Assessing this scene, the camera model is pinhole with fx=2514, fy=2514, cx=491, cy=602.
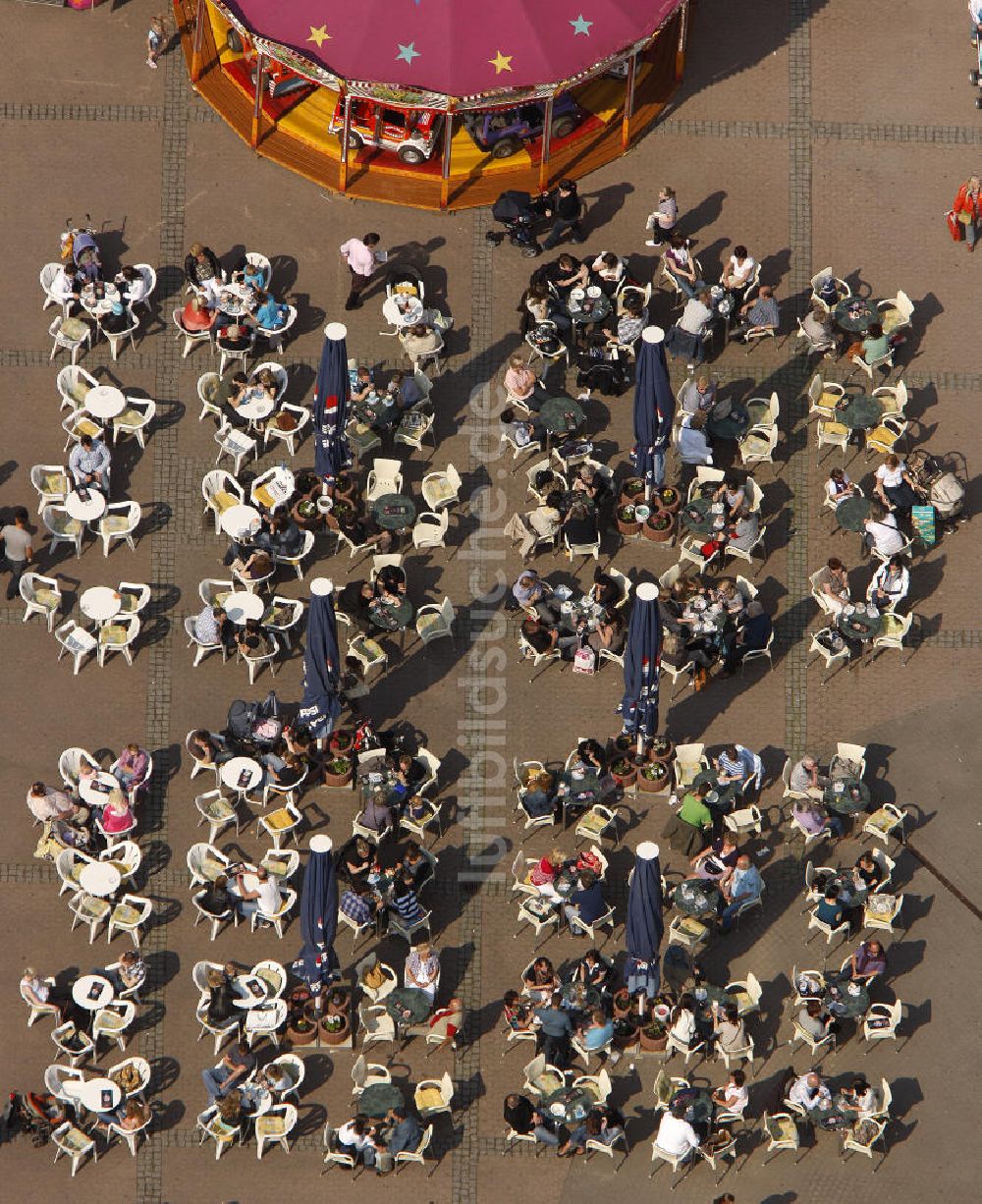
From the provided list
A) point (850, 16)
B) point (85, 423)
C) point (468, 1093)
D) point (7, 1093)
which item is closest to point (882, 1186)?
point (468, 1093)

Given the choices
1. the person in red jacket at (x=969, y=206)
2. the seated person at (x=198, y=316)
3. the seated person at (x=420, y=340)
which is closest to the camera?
the seated person at (x=420, y=340)

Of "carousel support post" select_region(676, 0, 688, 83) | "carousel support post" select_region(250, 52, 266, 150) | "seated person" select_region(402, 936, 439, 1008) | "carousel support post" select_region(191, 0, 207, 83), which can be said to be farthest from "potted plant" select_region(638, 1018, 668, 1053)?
"carousel support post" select_region(191, 0, 207, 83)

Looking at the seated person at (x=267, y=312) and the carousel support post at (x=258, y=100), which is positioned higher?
the carousel support post at (x=258, y=100)

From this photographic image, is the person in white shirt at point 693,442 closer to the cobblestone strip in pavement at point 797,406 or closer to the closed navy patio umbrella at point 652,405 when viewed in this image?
the closed navy patio umbrella at point 652,405

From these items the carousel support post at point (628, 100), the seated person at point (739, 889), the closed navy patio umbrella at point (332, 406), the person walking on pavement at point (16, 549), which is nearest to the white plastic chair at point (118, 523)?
the person walking on pavement at point (16, 549)

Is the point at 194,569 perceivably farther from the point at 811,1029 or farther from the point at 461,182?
the point at 811,1029

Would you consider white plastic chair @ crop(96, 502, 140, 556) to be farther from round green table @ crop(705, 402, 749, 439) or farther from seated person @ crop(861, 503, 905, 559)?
seated person @ crop(861, 503, 905, 559)
